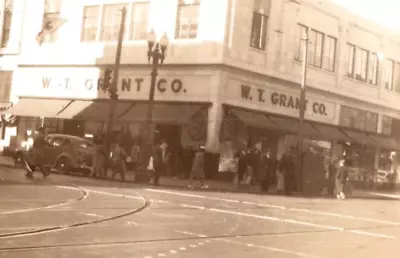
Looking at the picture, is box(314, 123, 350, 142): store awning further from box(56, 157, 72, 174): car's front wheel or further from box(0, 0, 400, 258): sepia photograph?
box(56, 157, 72, 174): car's front wheel

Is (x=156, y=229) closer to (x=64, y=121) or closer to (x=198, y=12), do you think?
(x=198, y=12)

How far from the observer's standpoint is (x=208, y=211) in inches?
507

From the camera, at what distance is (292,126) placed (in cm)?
2966

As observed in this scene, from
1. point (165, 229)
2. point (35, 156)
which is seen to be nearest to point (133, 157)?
point (35, 156)

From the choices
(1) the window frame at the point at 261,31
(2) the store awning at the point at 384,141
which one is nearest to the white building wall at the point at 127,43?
(1) the window frame at the point at 261,31

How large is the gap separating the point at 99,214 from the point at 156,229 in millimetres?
1726

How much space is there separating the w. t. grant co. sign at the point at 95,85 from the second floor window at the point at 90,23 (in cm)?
196

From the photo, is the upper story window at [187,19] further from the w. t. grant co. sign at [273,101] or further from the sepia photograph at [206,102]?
the w. t. grant co. sign at [273,101]

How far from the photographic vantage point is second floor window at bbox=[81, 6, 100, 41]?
105 feet

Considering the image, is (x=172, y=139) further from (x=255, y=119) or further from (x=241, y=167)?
(x=241, y=167)

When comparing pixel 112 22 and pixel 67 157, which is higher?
pixel 112 22

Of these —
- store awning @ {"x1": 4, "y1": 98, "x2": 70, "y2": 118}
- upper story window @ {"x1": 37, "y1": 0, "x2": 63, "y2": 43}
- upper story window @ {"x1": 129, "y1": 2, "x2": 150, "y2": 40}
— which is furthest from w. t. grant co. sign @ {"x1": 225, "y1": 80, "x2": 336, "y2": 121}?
upper story window @ {"x1": 37, "y1": 0, "x2": 63, "y2": 43}

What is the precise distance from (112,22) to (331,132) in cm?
1345

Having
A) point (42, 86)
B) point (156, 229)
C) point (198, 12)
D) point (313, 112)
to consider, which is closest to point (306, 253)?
point (156, 229)
